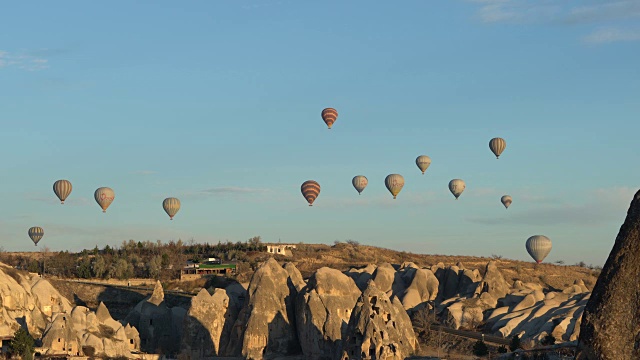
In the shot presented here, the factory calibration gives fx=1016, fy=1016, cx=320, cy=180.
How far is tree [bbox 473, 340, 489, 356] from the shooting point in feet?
233

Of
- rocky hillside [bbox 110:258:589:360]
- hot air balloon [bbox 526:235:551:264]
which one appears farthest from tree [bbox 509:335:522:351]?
hot air balloon [bbox 526:235:551:264]

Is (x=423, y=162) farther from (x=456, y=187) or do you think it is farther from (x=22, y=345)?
(x=22, y=345)

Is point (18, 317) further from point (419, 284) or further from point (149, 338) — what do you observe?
point (419, 284)

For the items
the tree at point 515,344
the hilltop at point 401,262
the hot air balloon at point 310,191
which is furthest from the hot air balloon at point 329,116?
the tree at point 515,344

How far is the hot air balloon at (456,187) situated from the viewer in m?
128

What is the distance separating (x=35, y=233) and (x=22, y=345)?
58.8 m

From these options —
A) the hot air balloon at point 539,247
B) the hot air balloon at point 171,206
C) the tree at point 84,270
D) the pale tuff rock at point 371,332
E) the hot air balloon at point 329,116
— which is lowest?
the pale tuff rock at point 371,332

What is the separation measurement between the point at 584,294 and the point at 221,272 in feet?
157

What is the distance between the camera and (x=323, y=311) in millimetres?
71500

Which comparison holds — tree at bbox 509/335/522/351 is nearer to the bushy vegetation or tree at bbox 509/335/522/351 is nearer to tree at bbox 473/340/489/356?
tree at bbox 473/340/489/356

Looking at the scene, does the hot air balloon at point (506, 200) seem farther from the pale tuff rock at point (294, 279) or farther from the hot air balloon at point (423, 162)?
the pale tuff rock at point (294, 279)

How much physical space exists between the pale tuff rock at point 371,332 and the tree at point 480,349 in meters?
13.0

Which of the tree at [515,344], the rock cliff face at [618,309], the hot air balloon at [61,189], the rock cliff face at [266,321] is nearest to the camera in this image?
the rock cliff face at [618,309]

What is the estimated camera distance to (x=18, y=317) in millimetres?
76500
